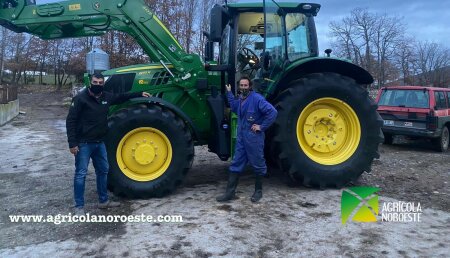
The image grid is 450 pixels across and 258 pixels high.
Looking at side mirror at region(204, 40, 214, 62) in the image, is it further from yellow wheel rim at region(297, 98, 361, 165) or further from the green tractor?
yellow wheel rim at region(297, 98, 361, 165)

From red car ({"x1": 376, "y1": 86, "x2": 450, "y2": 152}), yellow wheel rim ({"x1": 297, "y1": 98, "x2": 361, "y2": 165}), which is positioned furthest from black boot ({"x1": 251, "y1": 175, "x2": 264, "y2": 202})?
red car ({"x1": 376, "y1": 86, "x2": 450, "y2": 152})

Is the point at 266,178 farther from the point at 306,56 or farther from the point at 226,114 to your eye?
the point at 306,56

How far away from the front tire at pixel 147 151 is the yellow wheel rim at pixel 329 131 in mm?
1680

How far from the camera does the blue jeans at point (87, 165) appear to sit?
5.05 m

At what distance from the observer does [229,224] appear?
15.1 feet

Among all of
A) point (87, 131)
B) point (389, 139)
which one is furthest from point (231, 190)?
point (389, 139)

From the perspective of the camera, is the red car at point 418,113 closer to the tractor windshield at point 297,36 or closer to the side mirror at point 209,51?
the tractor windshield at point 297,36

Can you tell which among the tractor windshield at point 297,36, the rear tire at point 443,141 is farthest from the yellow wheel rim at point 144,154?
the rear tire at point 443,141

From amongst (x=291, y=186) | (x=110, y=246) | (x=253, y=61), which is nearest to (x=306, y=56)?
(x=253, y=61)

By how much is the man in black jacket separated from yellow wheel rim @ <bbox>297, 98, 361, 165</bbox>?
A: 2.69 meters

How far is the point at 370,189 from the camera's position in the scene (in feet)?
19.6

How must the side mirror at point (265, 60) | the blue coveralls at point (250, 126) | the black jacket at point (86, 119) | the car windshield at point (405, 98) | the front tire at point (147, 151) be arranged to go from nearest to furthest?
the black jacket at point (86, 119) → the blue coveralls at point (250, 126) → the front tire at point (147, 151) → the side mirror at point (265, 60) → the car windshield at point (405, 98)

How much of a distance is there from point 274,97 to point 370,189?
1.92 m

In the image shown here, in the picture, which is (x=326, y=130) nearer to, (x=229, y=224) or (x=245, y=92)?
(x=245, y=92)
